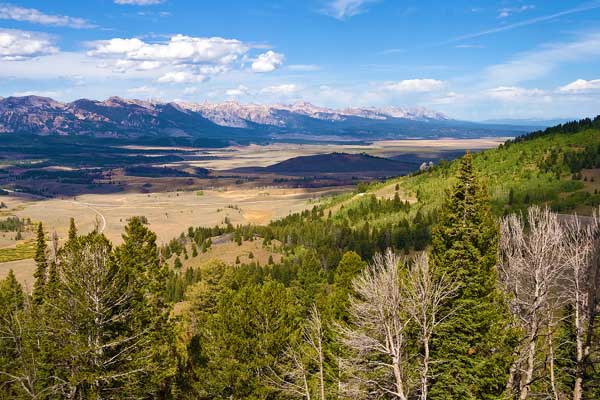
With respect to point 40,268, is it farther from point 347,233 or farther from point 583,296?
point 347,233

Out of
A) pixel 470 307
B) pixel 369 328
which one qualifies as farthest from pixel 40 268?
pixel 470 307

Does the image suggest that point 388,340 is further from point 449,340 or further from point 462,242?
point 462,242

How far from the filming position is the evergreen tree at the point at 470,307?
3147 centimetres

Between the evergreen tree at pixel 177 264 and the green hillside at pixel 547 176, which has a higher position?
the green hillside at pixel 547 176

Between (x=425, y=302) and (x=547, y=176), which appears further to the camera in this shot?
(x=547, y=176)

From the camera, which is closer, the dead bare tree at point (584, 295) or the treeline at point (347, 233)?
the dead bare tree at point (584, 295)

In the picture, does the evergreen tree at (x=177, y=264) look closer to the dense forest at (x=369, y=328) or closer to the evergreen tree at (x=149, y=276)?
the dense forest at (x=369, y=328)

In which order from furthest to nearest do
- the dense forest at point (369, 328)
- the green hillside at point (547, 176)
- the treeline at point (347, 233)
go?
the green hillside at point (547, 176)
the treeline at point (347, 233)
the dense forest at point (369, 328)

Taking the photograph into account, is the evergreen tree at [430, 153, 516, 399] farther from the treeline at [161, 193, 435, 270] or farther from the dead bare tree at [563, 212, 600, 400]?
the treeline at [161, 193, 435, 270]

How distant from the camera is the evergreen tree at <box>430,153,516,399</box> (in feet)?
103

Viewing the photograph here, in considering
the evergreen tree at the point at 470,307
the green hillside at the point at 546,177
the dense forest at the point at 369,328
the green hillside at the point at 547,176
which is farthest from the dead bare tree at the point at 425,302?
the green hillside at the point at 547,176

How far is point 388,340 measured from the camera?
90.9 feet

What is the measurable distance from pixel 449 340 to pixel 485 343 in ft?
7.51

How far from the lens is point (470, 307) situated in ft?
106
